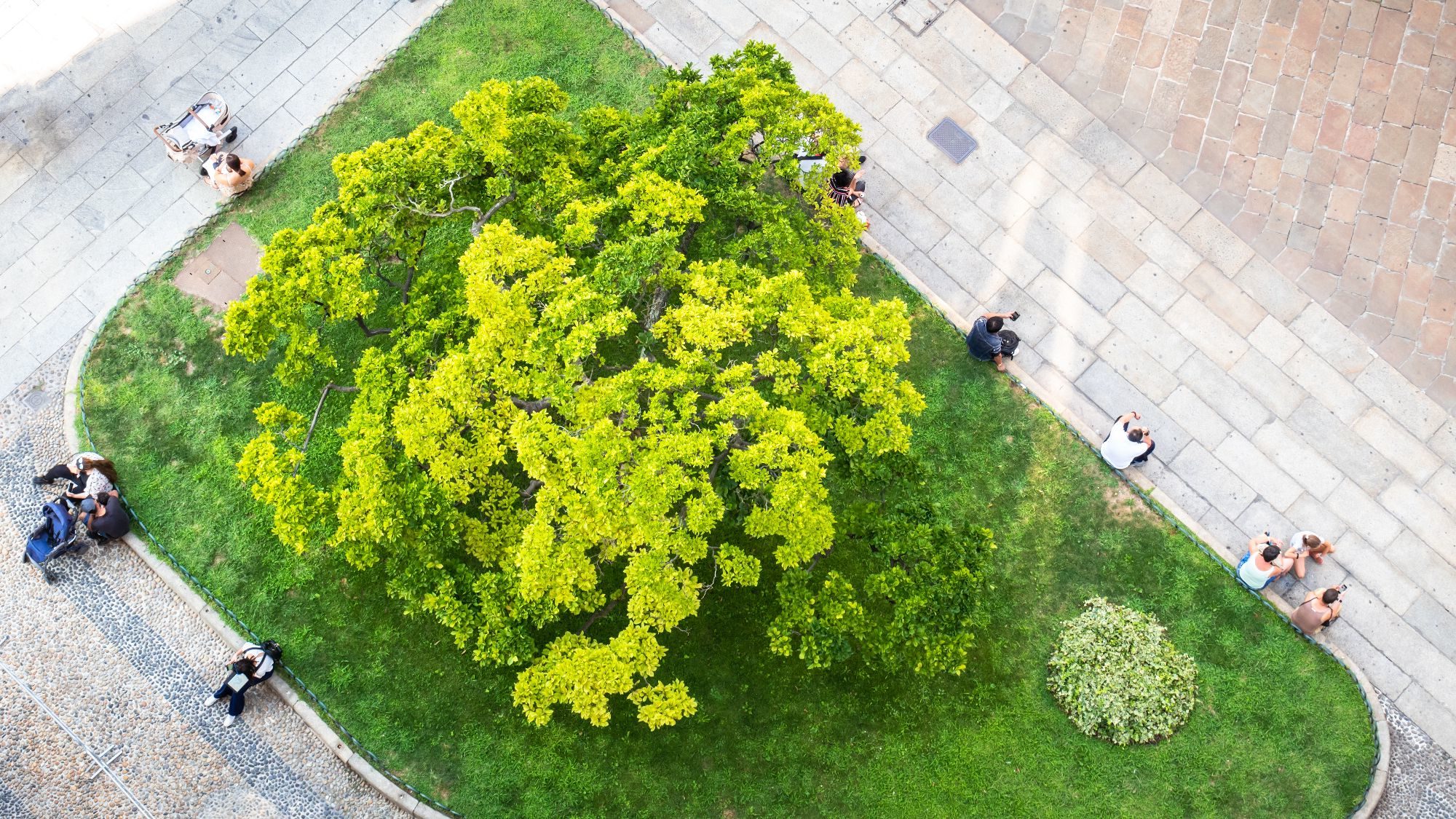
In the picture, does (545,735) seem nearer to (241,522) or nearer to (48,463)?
(241,522)

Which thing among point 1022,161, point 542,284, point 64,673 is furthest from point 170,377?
point 1022,161

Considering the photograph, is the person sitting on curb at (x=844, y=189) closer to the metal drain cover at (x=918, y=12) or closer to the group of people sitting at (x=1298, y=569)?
the metal drain cover at (x=918, y=12)

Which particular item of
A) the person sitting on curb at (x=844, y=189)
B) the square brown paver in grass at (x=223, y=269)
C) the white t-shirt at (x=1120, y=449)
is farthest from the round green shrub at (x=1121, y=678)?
the square brown paver in grass at (x=223, y=269)

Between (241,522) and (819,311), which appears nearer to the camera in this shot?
(819,311)

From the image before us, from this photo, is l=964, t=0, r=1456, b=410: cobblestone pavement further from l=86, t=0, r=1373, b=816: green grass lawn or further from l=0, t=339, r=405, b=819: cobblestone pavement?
l=0, t=339, r=405, b=819: cobblestone pavement

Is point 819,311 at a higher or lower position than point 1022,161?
lower

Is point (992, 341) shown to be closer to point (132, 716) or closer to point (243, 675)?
point (243, 675)
